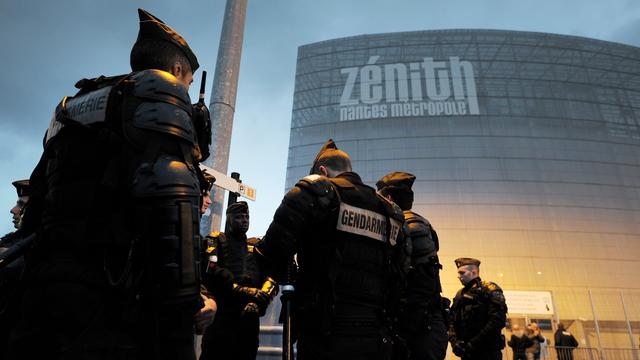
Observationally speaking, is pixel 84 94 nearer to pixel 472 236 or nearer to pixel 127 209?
pixel 127 209

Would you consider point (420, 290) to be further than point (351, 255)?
Yes

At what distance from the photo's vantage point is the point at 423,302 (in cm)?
433

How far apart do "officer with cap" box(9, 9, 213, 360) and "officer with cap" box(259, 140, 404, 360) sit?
100 centimetres

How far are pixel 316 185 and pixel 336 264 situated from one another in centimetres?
56

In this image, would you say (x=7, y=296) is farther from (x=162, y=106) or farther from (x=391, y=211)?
(x=391, y=211)

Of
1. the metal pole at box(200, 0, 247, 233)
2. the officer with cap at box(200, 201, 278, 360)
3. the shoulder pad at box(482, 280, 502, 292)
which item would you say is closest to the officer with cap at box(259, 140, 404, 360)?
the officer with cap at box(200, 201, 278, 360)

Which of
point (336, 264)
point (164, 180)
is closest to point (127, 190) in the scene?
point (164, 180)

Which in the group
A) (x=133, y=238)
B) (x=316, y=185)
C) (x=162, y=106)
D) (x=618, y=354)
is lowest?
(x=618, y=354)

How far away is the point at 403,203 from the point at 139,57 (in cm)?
362

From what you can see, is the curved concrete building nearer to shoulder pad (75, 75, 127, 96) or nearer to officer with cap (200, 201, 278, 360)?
officer with cap (200, 201, 278, 360)

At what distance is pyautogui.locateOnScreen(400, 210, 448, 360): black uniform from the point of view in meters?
4.19

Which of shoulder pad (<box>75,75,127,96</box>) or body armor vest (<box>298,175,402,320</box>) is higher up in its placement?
shoulder pad (<box>75,75,127,96</box>)

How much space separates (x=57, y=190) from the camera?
5.22 feet

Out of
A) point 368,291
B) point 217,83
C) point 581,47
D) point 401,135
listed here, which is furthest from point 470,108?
point 368,291
